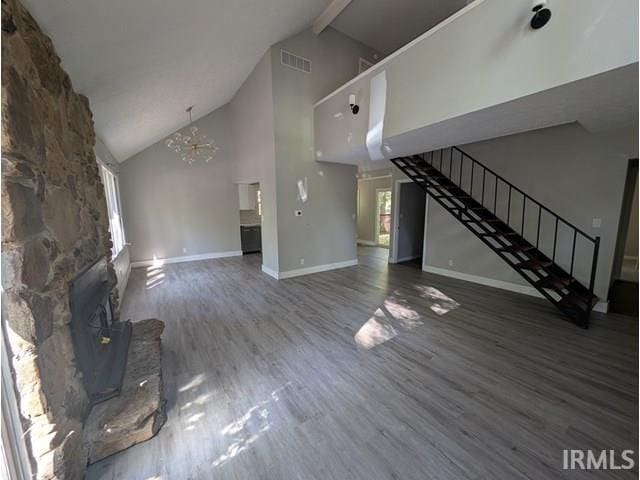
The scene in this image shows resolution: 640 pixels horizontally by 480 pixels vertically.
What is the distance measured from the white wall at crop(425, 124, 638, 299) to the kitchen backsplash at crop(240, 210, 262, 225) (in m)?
5.97

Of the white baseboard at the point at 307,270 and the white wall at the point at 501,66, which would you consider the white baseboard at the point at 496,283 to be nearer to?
the white baseboard at the point at 307,270

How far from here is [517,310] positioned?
3646 millimetres

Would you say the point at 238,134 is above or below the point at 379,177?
above

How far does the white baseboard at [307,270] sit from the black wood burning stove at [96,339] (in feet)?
9.71

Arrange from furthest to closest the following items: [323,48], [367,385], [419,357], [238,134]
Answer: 1. [238,134]
2. [323,48]
3. [419,357]
4. [367,385]

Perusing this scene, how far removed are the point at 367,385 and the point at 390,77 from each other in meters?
3.60

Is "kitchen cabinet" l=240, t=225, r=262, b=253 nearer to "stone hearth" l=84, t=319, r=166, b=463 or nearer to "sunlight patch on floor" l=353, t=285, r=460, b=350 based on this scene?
"sunlight patch on floor" l=353, t=285, r=460, b=350

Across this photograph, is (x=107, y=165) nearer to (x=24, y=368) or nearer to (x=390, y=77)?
(x=24, y=368)

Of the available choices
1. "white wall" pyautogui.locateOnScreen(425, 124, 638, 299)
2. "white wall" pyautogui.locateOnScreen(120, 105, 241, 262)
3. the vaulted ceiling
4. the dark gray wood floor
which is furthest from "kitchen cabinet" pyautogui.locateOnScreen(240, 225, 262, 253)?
"white wall" pyautogui.locateOnScreen(425, 124, 638, 299)

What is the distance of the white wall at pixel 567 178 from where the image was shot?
3.46 m

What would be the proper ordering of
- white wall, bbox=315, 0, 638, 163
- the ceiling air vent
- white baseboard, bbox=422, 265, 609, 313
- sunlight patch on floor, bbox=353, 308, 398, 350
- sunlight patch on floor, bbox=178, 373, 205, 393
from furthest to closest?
1. the ceiling air vent
2. white baseboard, bbox=422, 265, 609, 313
3. sunlight patch on floor, bbox=353, 308, 398, 350
4. sunlight patch on floor, bbox=178, 373, 205, 393
5. white wall, bbox=315, 0, 638, 163

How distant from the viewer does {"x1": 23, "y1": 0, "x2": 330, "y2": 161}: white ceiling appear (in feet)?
5.91

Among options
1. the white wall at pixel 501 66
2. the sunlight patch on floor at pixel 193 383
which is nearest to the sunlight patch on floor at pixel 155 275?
the sunlight patch on floor at pixel 193 383

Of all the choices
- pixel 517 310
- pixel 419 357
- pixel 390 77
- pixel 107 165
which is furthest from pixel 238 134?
pixel 517 310
